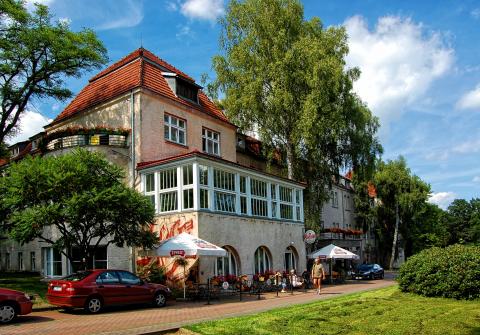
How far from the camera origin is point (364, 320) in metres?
11.8

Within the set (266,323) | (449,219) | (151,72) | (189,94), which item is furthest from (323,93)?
(449,219)

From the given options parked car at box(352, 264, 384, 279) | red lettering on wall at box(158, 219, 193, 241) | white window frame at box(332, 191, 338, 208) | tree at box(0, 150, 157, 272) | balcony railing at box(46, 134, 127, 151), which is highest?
balcony railing at box(46, 134, 127, 151)

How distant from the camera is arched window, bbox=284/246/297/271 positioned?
97.5ft

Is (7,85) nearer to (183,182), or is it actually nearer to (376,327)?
(183,182)

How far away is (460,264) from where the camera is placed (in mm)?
16891

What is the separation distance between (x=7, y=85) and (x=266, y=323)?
20057 millimetres

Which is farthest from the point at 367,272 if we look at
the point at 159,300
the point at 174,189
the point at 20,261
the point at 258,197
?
the point at 20,261

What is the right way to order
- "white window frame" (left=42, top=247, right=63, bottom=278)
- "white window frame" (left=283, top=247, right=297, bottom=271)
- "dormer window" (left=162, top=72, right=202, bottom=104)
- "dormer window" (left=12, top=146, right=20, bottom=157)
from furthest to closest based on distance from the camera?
"dormer window" (left=12, top=146, right=20, bottom=157) → "white window frame" (left=283, top=247, right=297, bottom=271) → "dormer window" (left=162, top=72, right=202, bottom=104) → "white window frame" (left=42, top=247, right=63, bottom=278)

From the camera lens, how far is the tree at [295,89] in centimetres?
3017

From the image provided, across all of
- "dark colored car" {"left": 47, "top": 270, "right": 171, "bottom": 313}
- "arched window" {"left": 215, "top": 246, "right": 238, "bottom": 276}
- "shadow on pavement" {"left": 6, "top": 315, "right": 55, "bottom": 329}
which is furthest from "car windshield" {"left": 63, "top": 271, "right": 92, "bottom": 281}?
"arched window" {"left": 215, "top": 246, "right": 238, "bottom": 276}

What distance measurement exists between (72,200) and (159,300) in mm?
4717

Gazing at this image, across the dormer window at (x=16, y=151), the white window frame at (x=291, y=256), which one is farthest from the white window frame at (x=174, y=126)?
the dormer window at (x=16, y=151)

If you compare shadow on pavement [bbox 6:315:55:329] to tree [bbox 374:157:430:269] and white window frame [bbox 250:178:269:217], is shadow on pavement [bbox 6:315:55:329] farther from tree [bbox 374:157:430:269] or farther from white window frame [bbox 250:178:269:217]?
tree [bbox 374:157:430:269]

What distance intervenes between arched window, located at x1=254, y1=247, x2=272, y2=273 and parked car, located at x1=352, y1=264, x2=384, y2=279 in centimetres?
1299
